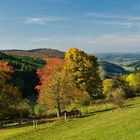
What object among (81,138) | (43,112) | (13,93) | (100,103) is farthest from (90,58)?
(81,138)

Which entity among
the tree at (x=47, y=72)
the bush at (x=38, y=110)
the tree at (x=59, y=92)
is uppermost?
the tree at (x=47, y=72)

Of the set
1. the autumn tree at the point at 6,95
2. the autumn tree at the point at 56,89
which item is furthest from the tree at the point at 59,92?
the autumn tree at the point at 6,95

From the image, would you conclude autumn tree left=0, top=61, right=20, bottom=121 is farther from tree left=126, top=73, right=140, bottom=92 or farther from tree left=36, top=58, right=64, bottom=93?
tree left=126, top=73, right=140, bottom=92

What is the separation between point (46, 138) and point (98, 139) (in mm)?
8725

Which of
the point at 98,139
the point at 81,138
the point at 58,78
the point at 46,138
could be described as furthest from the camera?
the point at 58,78

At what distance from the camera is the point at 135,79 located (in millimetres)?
129625

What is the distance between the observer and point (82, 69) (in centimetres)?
8419

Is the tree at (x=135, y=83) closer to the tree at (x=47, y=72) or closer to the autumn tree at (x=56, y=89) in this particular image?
the autumn tree at (x=56, y=89)

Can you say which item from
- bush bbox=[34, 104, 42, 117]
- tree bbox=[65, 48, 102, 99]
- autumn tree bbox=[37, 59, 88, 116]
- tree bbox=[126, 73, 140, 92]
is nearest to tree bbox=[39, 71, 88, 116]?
autumn tree bbox=[37, 59, 88, 116]

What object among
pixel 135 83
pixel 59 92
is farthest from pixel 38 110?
pixel 135 83

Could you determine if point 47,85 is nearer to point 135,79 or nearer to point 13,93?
point 13,93

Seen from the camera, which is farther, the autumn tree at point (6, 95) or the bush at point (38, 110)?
the bush at point (38, 110)

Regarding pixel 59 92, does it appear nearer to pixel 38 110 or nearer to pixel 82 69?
pixel 38 110

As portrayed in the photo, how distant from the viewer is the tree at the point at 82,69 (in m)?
83.9
